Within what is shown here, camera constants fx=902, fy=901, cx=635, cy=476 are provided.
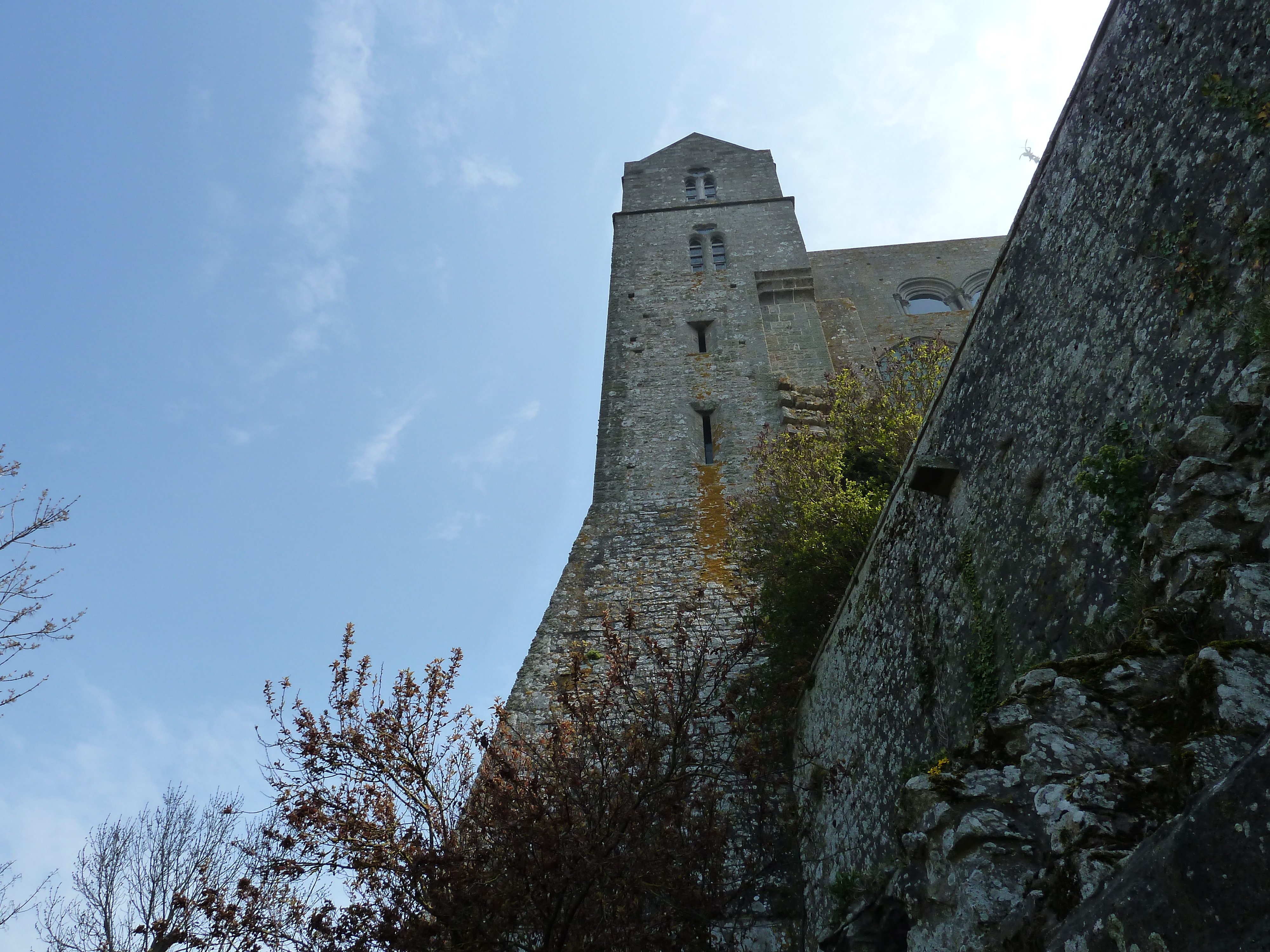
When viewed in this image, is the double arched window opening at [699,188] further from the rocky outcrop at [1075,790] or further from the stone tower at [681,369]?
the rocky outcrop at [1075,790]

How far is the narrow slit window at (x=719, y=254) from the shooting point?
19.6 meters

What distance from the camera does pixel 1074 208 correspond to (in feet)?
16.5

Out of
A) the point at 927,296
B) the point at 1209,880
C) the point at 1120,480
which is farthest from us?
the point at 927,296

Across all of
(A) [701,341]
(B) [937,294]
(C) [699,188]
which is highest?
(C) [699,188]

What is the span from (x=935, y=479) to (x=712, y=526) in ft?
24.7

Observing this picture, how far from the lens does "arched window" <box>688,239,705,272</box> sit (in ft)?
64.4

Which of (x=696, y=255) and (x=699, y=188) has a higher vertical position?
(x=699, y=188)

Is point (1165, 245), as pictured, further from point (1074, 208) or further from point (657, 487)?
point (657, 487)

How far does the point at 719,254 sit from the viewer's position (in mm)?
20000

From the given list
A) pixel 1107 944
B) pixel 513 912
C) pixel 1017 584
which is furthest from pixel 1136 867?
pixel 513 912

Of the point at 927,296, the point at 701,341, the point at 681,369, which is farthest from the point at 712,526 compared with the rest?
the point at 927,296

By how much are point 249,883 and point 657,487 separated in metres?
8.77

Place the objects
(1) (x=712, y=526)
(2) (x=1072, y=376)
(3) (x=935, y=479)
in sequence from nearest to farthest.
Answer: (2) (x=1072, y=376) → (3) (x=935, y=479) → (1) (x=712, y=526)

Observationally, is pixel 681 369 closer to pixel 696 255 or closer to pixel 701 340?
pixel 701 340
